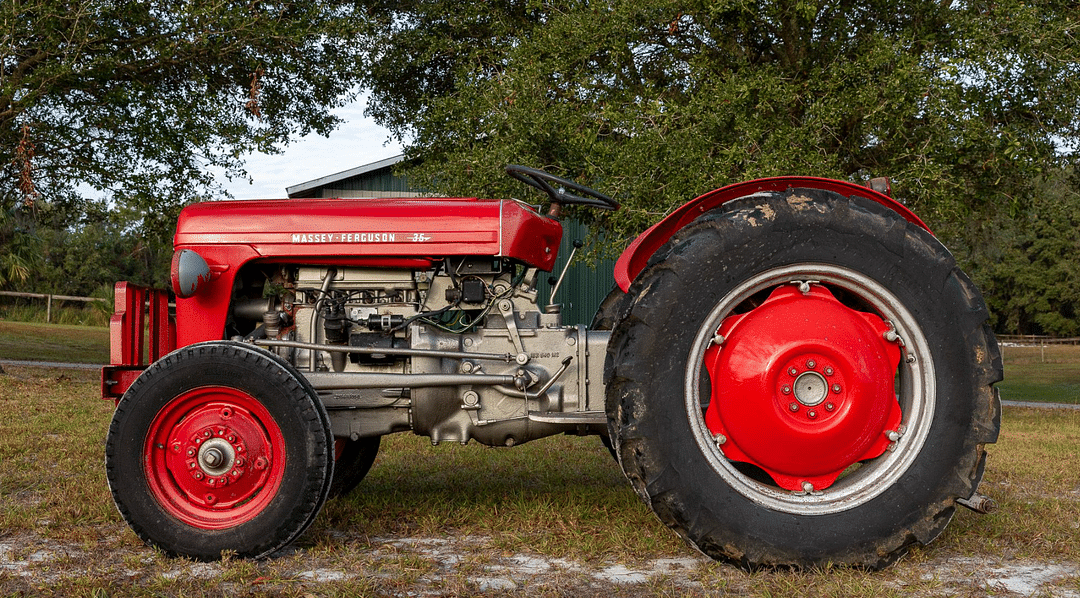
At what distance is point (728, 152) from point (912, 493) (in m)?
4.91

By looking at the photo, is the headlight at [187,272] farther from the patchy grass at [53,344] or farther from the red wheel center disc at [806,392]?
the patchy grass at [53,344]

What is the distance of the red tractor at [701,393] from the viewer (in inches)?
111

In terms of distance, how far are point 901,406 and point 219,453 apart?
98.4 inches

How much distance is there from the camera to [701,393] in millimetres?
3104

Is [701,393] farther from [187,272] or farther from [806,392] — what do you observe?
[187,272]

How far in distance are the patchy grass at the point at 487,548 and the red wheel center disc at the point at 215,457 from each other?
0.22 meters

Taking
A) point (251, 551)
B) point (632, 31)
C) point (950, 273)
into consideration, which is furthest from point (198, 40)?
point (950, 273)

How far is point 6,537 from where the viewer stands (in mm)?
3354

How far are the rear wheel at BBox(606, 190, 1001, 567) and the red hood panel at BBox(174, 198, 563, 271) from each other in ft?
2.47

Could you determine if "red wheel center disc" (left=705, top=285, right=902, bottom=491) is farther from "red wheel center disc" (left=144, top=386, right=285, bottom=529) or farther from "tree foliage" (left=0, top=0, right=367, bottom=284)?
"tree foliage" (left=0, top=0, right=367, bottom=284)

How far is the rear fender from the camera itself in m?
3.12

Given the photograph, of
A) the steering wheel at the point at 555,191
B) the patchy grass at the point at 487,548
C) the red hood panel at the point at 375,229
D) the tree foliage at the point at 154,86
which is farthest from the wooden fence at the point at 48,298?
the steering wheel at the point at 555,191

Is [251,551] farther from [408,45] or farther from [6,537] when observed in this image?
[408,45]

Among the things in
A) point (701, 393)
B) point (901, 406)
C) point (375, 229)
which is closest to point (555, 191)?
point (375, 229)
